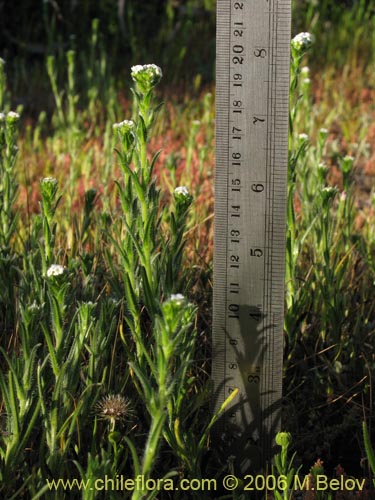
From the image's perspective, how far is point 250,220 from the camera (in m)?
2.42

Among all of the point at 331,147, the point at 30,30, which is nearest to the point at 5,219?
the point at 331,147

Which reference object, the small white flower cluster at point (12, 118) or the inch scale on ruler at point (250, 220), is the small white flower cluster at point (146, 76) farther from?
the small white flower cluster at point (12, 118)

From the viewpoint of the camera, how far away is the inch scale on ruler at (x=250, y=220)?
7.68ft

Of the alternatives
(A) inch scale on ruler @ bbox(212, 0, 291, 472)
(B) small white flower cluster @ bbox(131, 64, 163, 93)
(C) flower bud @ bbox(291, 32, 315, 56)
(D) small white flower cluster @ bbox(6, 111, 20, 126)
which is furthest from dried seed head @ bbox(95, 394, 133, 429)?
(C) flower bud @ bbox(291, 32, 315, 56)

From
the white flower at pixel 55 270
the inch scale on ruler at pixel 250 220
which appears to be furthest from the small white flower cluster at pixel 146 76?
the white flower at pixel 55 270

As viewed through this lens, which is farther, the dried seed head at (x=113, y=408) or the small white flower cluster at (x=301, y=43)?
the small white flower cluster at (x=301, y=43)

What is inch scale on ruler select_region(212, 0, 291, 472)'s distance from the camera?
2340mm

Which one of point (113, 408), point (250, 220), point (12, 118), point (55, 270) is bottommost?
point (113, 408)

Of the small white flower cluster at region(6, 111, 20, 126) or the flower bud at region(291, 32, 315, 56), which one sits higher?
the flower bud at region(291, 32, 315, 56)

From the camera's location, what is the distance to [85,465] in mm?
2441

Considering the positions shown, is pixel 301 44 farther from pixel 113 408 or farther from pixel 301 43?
pixel 113 408

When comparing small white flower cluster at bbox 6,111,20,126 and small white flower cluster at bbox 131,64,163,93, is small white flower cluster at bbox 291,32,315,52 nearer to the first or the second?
small white flower cluster at bbox 131,64,163,93

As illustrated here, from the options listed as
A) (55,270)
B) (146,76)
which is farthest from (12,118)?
(55,270)

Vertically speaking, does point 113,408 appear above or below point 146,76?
below
